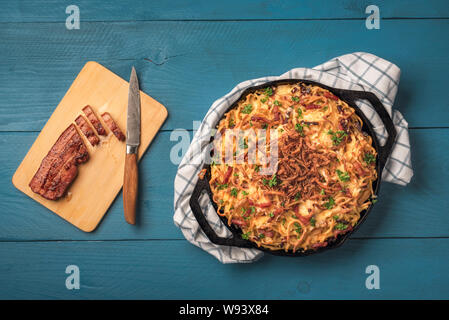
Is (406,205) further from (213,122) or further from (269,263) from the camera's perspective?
(213,122)

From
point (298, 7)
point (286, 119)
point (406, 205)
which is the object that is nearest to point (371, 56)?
point (298, 7)

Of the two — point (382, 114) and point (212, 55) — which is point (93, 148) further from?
point (382, 114)

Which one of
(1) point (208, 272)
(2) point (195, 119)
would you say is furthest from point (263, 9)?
(1) point (208, 272)

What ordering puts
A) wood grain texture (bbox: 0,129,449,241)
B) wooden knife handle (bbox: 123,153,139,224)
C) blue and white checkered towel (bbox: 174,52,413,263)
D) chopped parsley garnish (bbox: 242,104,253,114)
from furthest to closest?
wood grain texture (bbox: 0,129,449,241)
wooden knife handle (bbox: 123,153,139,224)
blue and white checkered towel (bbox: 174,52,413,263)
chopped parsley garnish (bbox: 242,104,253,114)

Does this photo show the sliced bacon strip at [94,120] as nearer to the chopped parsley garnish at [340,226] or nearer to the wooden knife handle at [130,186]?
the wooden knife handle at [130,186]

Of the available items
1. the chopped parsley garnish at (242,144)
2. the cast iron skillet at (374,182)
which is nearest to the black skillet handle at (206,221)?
the cast iron skillet at (374,182)

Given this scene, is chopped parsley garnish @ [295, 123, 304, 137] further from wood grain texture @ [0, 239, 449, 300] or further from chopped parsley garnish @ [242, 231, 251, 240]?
wood grain texture @ [0, 239, 449, 300]

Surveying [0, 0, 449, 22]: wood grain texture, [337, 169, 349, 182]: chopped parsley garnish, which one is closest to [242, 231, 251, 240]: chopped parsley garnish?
[337, 169, 349, 182]: chopped parsley garnish
